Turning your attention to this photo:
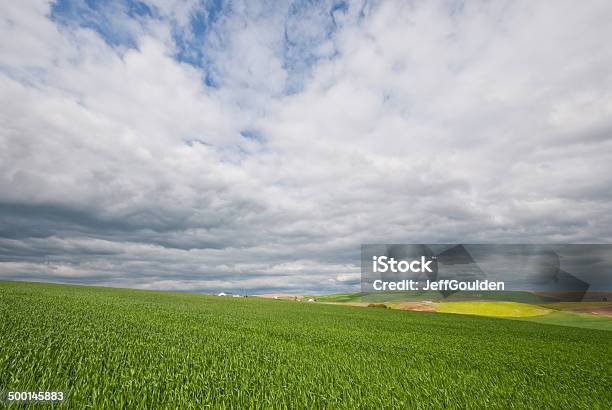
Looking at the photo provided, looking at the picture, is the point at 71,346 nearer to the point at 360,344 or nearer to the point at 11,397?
the point at 11,397

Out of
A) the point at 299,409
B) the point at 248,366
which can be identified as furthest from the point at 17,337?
the point at 299,409

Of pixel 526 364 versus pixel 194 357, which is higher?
pixel 194 357

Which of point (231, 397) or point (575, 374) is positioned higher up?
point (231, 397)

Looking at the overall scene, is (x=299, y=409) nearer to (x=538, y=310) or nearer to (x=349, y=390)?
(x=349, y=390)

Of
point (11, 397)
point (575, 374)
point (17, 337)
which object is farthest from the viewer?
point (575, 374)

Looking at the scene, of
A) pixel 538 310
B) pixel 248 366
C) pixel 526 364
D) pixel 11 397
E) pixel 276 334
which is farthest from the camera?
pixel 538 310

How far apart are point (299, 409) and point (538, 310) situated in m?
79.2

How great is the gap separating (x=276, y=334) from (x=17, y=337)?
1007 centimetres

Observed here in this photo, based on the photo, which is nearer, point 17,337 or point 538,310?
point 17,337

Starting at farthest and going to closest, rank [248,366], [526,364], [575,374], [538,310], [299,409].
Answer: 1. [538,310]
2. [526,364]
3. [575,374]
4. [248,366]
5. [299,409]

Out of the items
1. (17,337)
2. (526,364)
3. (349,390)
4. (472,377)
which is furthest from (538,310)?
(17,337)

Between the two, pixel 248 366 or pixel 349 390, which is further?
pixel 248 366

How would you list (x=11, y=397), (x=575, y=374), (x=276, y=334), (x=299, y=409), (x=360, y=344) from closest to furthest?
(x=11, y=397)
(x=299, y=409)
(x=575, y=374)
(x=360, y=344)
(x=276, y=334)

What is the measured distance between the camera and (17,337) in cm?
941
